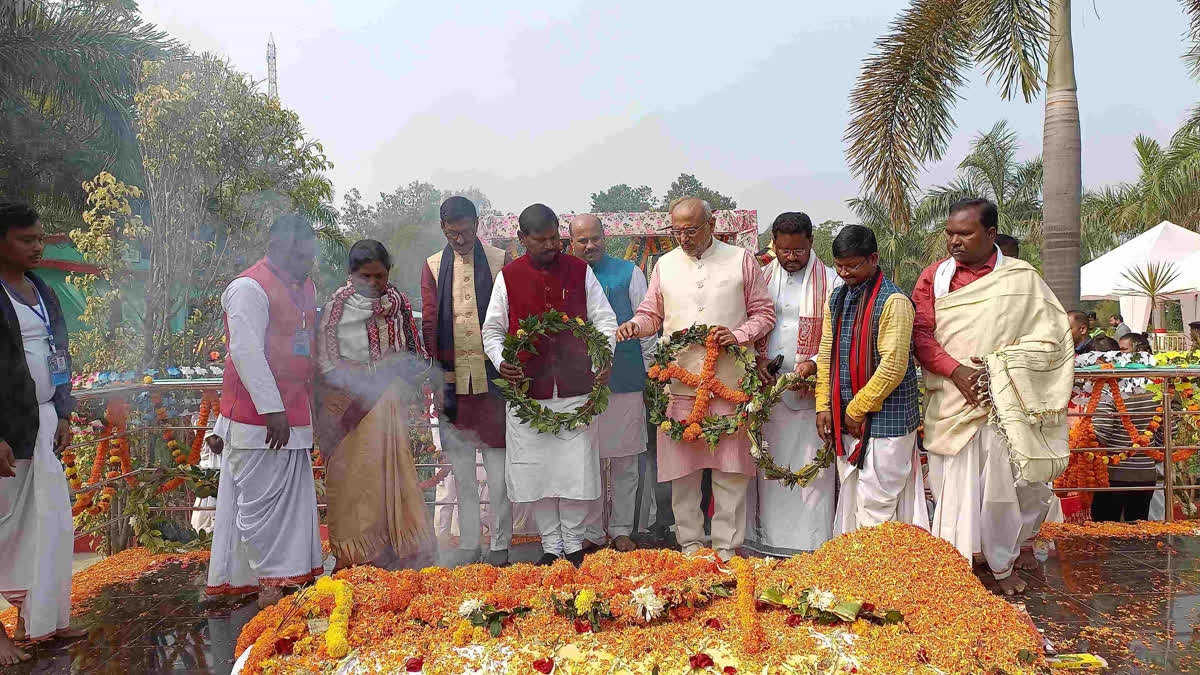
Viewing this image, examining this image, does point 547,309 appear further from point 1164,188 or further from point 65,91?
point 1164,188

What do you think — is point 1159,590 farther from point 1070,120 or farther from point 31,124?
point 31,124

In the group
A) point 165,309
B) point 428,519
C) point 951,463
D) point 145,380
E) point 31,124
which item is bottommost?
point 428,519

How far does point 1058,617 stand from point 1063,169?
6.19 metres

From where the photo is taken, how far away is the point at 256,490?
4.55 meters

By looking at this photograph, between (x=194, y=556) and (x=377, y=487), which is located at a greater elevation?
(x=377, y=487)

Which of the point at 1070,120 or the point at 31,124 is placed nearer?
the point at 1070,120

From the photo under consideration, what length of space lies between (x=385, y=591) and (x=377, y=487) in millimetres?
1765

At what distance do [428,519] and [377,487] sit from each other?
1.43 ft

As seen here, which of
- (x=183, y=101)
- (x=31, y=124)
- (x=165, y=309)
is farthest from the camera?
(x=31, y=124)

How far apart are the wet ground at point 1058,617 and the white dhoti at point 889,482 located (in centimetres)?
80

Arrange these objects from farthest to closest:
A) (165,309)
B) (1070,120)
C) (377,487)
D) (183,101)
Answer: (1070,120), (165,309), (183,101), (377,487)

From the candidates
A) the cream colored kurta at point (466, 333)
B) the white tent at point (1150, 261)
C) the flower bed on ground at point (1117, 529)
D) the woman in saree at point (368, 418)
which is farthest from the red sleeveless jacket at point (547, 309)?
the white tent at point (1150, 261)

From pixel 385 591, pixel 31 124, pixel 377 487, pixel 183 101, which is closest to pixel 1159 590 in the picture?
pixel 385 591

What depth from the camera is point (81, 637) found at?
4.21 meters
